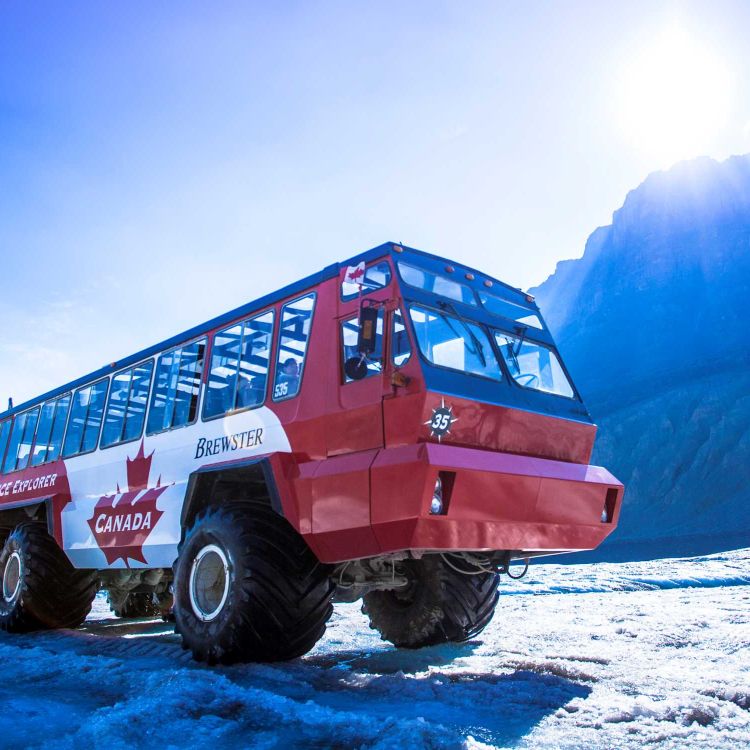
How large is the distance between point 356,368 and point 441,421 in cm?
70

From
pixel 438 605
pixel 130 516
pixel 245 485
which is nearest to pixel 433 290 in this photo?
pixel 245 485

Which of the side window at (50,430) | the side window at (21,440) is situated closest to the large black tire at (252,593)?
the side window at (50,430)

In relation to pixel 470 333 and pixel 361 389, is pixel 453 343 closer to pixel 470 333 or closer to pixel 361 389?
pixel 470 333

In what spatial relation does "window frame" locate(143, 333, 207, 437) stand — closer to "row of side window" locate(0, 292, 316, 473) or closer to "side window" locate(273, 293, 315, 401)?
"row of side window" locate(0, 292, 316, 473)

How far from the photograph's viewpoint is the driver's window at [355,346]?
16.9 feet

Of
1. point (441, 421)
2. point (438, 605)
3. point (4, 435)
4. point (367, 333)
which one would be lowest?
point (438, 605)

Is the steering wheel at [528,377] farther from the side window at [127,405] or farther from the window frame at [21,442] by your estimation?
the window frame at [21,442]

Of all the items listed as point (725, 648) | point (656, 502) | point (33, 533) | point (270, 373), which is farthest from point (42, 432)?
point (656, 502)

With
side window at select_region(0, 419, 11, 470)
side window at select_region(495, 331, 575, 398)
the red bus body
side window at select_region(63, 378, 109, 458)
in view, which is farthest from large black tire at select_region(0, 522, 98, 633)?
side window at select_region(495, 331, 575, 398)

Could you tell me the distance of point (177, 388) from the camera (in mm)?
7203

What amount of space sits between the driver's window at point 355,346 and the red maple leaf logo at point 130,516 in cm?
246

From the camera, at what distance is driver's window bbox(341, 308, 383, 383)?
5.16 metres

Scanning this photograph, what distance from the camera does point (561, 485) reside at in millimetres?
5320

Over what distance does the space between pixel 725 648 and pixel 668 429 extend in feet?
168
